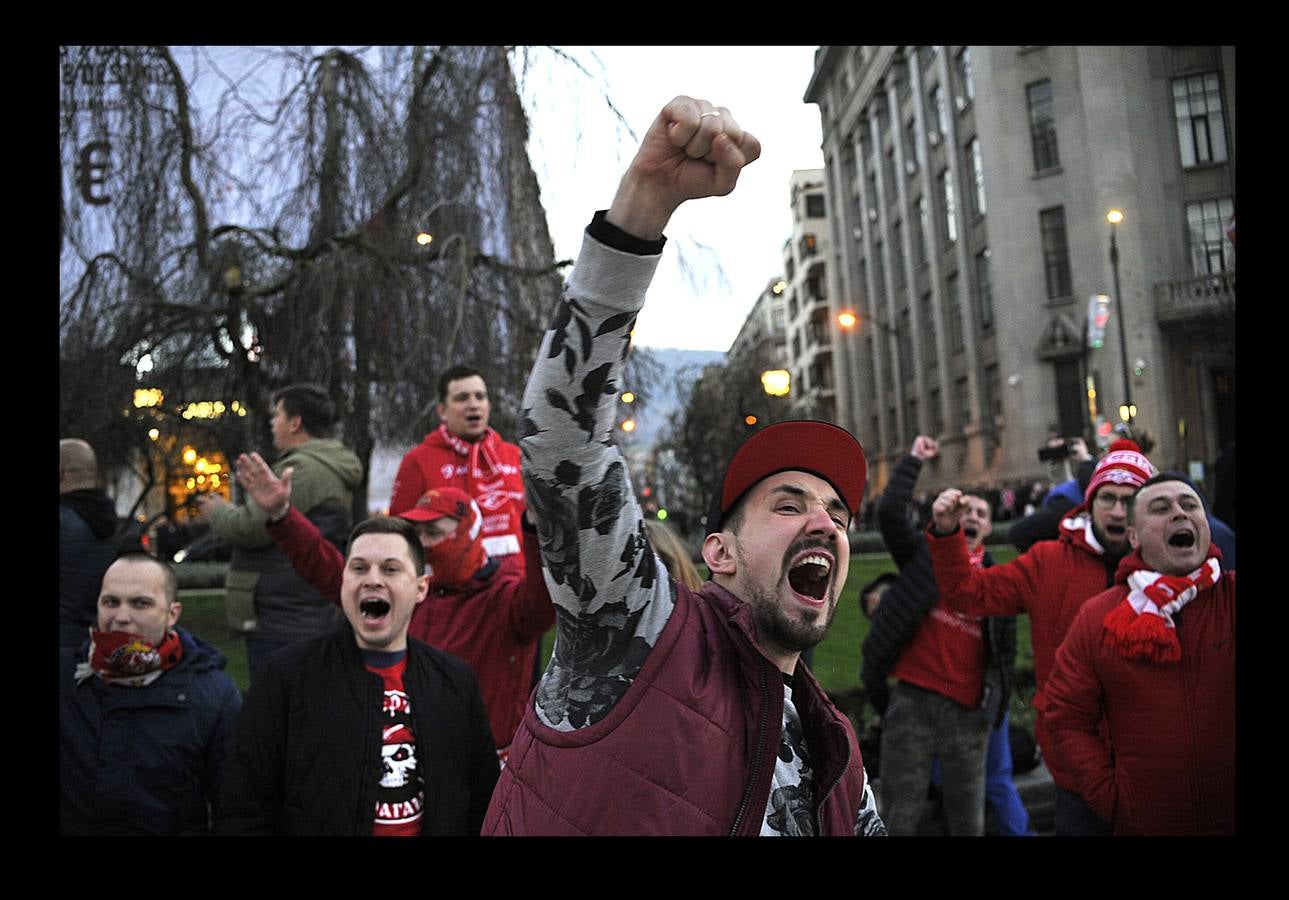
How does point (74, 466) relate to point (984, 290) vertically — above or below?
below

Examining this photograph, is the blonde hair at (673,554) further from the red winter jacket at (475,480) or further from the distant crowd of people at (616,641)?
the red winter jacket at (475,480)

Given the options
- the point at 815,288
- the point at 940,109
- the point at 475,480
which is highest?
the point at 940,109

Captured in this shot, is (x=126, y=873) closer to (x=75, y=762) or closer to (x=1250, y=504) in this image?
(x=75, y=762)

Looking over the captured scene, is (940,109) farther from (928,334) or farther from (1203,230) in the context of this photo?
(1203,230)

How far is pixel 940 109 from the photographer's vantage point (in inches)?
1646

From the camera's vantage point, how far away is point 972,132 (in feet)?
126

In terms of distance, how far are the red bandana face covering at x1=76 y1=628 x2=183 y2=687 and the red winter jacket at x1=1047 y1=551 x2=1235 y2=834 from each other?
327cm

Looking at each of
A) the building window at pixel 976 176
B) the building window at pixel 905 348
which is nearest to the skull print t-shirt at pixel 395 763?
the building window at pixel 976 176

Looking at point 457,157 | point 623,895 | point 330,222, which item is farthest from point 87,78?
point 623,895

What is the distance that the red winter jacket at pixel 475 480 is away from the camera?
5090mm

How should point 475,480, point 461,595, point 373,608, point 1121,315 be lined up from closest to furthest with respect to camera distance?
point 373,608
point 461,595
point 475,480
point 1121,315

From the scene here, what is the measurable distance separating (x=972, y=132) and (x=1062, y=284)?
6683 mm

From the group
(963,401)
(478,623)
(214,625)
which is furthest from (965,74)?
(478,623)

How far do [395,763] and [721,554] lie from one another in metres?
1.65
